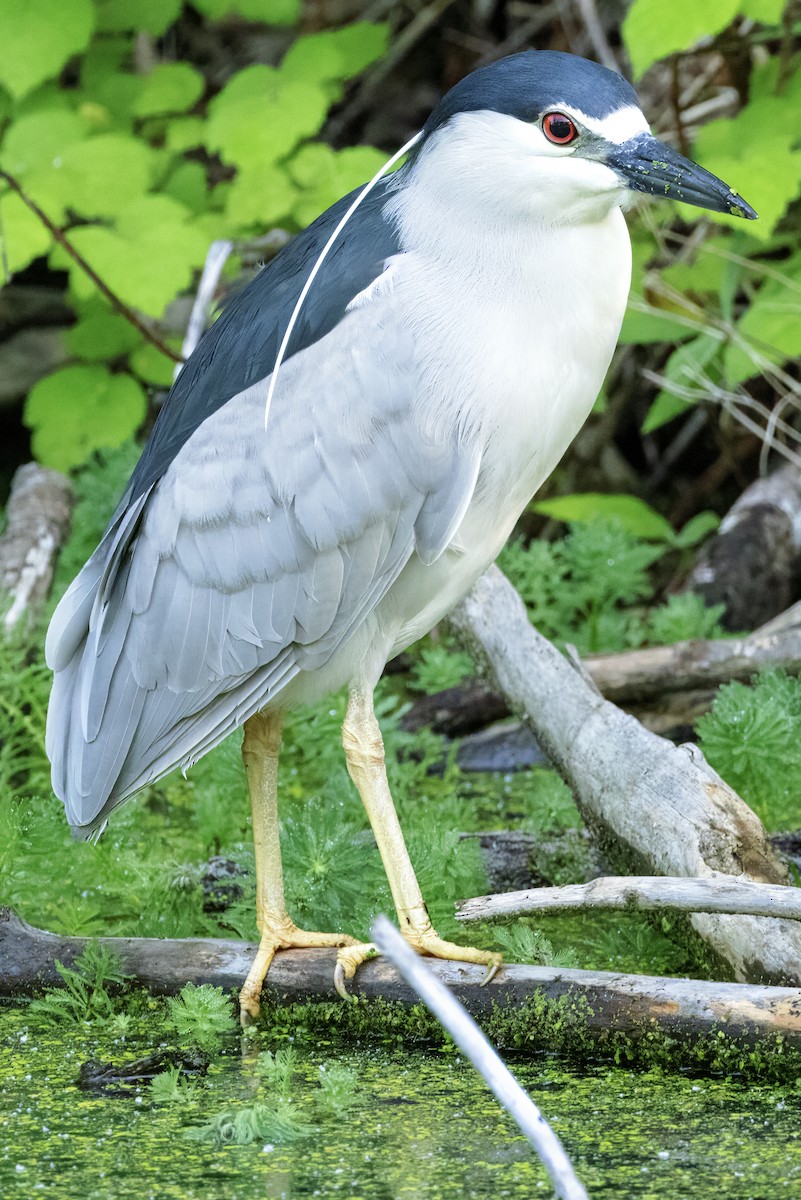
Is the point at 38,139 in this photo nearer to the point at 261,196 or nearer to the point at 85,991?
the point at 261,196

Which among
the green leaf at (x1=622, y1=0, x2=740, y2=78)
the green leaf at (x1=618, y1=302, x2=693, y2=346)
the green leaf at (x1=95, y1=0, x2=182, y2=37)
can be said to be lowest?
the green leaf at (x1=618, y1=302, x2=693, y2=346)

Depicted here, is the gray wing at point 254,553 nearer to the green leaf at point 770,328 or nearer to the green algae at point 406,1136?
the green algae at point 406,1136

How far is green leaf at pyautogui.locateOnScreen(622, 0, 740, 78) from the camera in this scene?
4.00m

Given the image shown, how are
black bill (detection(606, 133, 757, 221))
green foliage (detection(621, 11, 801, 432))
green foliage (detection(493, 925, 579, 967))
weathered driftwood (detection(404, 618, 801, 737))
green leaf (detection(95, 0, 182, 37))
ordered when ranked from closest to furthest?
black bill (detection(606, 133, 757, 221)) < green foliage (detection(493, 925, 579, 967)) < weathered driftwood (detection(404, 618, 801, 737)) < green foliage (detection(621, 11, 801, 432)) < green leaf (detection(95, 0, 182, 37))

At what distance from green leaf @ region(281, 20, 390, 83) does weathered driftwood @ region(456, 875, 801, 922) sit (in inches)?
136

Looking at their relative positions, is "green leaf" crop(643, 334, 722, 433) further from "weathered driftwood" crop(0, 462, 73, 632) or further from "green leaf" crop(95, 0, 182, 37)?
"green leaf" crop(95, 0, 182, 37)

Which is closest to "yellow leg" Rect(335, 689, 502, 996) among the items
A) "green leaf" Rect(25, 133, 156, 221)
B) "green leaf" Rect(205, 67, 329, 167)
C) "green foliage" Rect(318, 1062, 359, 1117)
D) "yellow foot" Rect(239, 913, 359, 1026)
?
"yellow foot" Rect(239, 913, 359, 1026)

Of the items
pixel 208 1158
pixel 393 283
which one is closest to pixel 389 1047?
pixel 208 1158

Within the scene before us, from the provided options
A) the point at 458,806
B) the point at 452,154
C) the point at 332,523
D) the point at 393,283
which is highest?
the point at 452,154

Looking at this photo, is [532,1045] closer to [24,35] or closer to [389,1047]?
[389,1047]

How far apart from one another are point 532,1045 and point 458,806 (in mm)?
1179

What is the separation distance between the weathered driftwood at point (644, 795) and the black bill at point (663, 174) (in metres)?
1.06

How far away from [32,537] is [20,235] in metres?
0.94

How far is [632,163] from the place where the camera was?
2.42 metres
